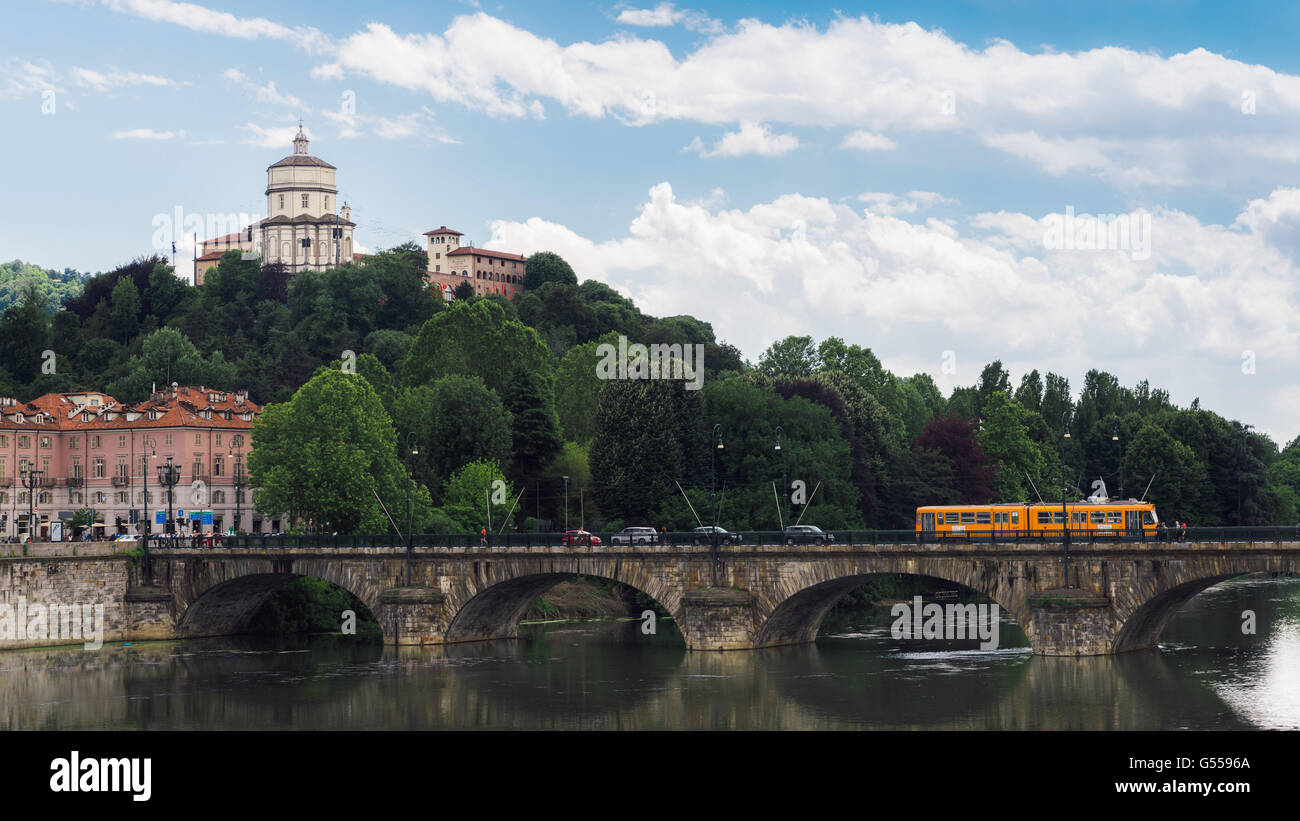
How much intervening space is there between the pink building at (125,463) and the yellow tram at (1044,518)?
54.9 metres

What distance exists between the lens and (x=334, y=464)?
Result: 90188 mm

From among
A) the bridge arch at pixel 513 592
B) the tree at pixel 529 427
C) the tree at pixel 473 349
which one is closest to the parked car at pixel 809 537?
the bridge arch at pixel 513 592

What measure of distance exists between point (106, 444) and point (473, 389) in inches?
1190

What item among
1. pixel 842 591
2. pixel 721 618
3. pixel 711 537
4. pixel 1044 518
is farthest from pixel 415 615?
pixel 1044 518

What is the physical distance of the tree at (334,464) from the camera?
296 ft

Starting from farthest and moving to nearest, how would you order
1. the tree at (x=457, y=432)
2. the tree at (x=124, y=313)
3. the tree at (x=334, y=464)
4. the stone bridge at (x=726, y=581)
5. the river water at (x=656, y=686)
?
the tree at (x=124, y=313)
the tree at (x=457, y=432)
the tree at (x=334, y=464)
the stone bridge at (x=726, y=581)
the river water at (x=656, y=686)

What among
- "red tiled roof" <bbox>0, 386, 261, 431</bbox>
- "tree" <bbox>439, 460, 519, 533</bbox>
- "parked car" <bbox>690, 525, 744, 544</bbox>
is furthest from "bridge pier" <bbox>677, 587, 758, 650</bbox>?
"red tiled roof" <bbox>0, 386, 261, 431</bbox>

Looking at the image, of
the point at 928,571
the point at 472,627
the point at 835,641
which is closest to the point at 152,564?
the point at 472,627

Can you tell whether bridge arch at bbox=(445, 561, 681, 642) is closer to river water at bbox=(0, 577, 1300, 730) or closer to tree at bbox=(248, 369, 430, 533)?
river water at bbox=(0, 577, 1300, 730)

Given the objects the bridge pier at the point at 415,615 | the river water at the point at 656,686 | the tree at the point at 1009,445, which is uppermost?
the tree at the point at 1009,445

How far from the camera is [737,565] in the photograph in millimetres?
70125

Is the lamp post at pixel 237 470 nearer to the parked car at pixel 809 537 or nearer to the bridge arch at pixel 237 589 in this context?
the bridge arch at pixel 237 589

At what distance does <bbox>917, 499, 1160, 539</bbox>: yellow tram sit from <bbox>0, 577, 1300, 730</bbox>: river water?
5.60m

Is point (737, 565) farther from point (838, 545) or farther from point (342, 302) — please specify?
point (342, 302)
